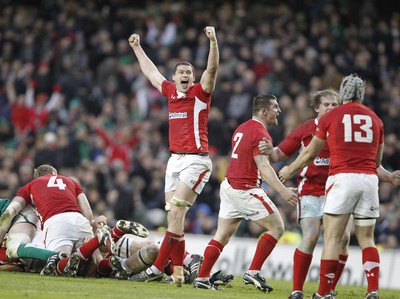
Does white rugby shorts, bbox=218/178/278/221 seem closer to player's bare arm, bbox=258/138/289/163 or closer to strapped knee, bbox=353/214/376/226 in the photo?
player's bare arm, bbox=258/138/289/163

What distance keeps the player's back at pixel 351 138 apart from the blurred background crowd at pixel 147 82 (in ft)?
29.1

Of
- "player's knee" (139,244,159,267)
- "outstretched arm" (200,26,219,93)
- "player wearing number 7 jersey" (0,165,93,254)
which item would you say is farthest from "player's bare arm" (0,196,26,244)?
"outstretched arm" (200,26,219,93)

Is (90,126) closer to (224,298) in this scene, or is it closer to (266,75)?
(266,75)

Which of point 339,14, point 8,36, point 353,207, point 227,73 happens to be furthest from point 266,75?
point 353,207

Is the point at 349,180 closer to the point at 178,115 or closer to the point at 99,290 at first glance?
the point at 178,115

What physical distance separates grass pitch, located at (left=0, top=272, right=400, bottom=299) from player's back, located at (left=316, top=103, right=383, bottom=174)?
191 cm

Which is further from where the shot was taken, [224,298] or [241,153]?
[241,153]

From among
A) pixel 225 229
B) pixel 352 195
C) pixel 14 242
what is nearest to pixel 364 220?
pixel 352 195

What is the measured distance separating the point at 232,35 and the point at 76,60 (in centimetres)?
410

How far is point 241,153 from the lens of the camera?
12531 millimetres

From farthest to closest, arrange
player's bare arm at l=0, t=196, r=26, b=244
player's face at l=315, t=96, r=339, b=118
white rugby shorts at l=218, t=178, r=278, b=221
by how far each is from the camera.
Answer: player's bare arm at l=0, t=196, r=26, b=244 → player's face at l=315, t=96, r=339, b=118 → white rugby shorts at l=218, t=178, r=278, b=221

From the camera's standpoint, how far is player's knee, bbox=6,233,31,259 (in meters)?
12.9

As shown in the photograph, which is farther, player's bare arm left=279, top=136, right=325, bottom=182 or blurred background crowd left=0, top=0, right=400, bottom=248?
blurred background crowd left=0, top=0, right=400, bottom=248

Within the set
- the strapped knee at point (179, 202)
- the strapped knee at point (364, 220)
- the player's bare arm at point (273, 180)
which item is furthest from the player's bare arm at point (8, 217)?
the strapped knee at point (364, 220)
